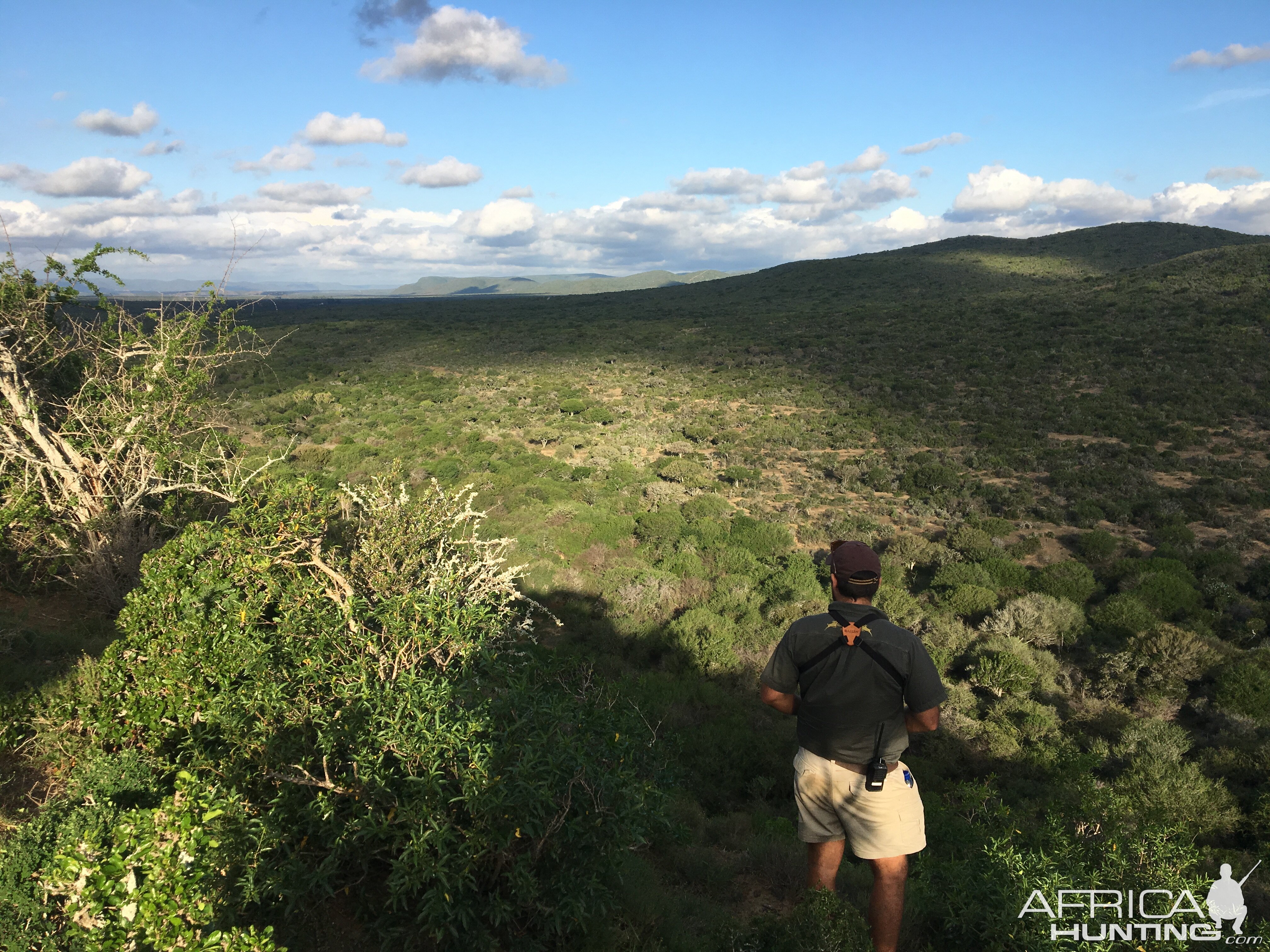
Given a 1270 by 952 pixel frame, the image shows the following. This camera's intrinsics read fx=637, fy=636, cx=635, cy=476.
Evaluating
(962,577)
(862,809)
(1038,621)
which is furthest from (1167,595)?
(862,809)

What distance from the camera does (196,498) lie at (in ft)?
31.5

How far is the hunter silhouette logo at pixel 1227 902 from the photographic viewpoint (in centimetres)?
375

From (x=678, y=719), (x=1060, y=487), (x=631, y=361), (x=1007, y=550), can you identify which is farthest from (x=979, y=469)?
(x=631, y=361)

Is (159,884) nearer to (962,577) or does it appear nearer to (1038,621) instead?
(1038,621)

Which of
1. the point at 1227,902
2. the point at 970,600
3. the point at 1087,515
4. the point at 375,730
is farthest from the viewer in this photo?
the point at 1087,515

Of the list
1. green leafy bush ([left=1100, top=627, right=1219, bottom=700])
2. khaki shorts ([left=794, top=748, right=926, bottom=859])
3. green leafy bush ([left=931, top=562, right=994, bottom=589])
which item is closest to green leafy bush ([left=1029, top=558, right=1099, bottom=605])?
green leafy bush ([left=931, top=562, right=994, bottom=589])

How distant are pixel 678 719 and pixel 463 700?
431cm

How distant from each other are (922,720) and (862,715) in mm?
331

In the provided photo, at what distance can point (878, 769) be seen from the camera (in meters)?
3.41

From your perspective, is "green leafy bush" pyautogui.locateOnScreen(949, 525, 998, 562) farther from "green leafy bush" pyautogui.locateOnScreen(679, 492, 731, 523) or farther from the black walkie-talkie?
the black walkie-talkie

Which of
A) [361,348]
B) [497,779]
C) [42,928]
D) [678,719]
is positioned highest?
[361,348]

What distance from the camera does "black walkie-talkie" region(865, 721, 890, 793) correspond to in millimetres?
3406

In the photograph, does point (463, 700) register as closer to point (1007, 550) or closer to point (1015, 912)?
point (1015, 912)

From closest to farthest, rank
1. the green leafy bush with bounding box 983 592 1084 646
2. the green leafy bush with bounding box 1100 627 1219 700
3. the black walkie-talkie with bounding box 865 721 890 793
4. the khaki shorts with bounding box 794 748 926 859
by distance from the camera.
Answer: the black walkie-talkie with bounding box 865 721 890 793, the khaki shorts with bounding box 794 748 926 859, the green leafy bush with bounding box 1100 627 1219 700, the green leafy bush with bounding box 983 592 1084 646
